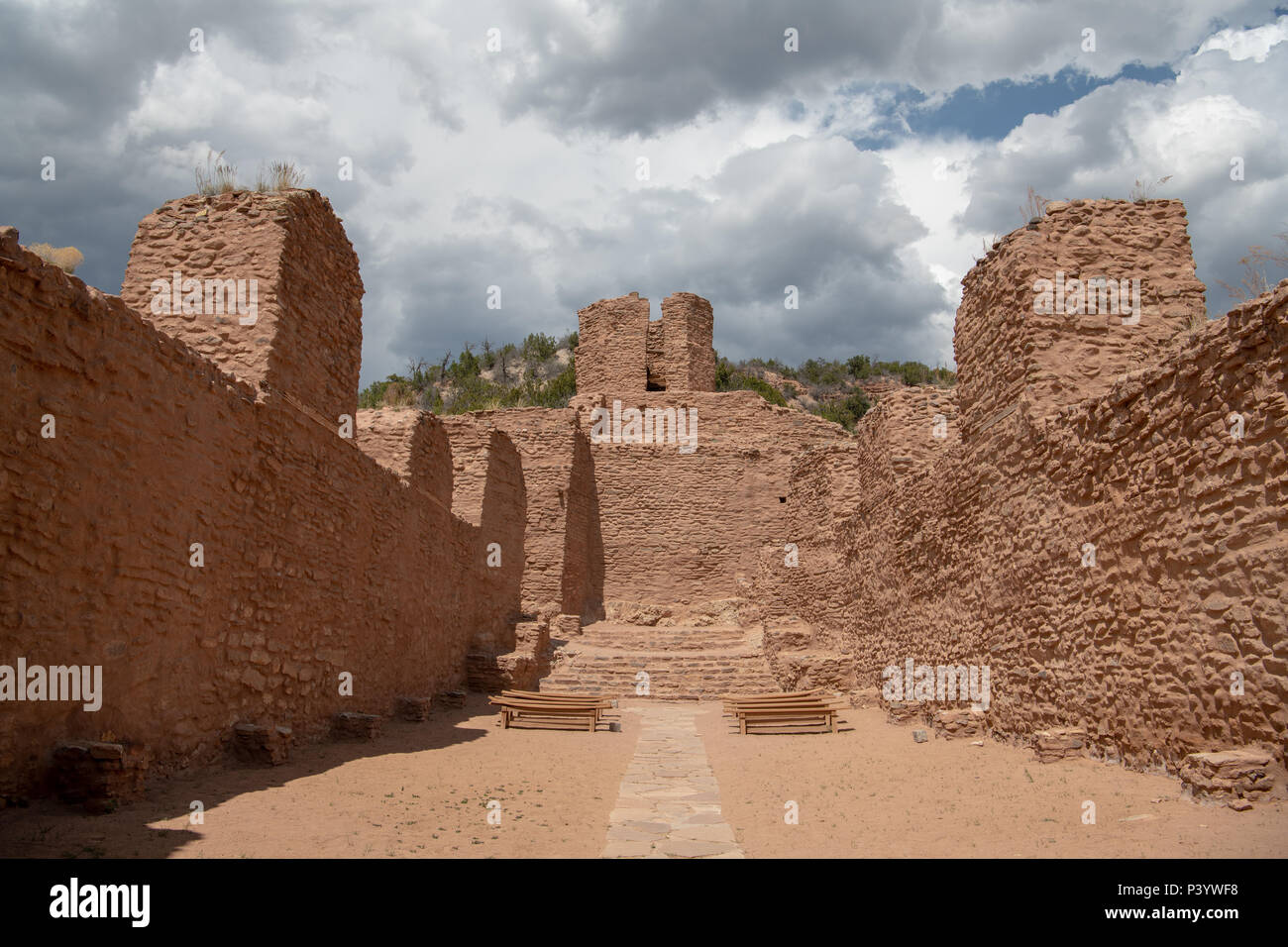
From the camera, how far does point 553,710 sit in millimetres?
12430

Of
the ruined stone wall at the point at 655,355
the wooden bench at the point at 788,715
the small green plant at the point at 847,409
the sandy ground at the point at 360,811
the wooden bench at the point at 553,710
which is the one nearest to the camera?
the sandy ground at the point at 360,811

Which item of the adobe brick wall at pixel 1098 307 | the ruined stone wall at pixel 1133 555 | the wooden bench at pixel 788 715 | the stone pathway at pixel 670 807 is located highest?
the adobe brick wall at pixel 1098 307

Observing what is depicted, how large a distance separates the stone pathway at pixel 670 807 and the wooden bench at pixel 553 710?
3.72 ft

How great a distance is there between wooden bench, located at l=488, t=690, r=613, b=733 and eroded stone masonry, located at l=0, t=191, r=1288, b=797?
1492 mm

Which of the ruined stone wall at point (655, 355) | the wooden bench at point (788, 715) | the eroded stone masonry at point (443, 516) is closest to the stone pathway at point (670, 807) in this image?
the wooden bench at point (788, 715)

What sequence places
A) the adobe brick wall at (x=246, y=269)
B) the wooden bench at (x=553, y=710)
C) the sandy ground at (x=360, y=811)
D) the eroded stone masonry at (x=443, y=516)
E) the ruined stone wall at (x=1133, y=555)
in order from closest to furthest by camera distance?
the sandy ground at (x=360, y=811) → the eroded stone masonry at (x=443, y=516) → the ruined stone wall at (x=1133, y=555) → the adobe brick wall at (x=246, y=269) → the wooden bench at (x=553, y=710)

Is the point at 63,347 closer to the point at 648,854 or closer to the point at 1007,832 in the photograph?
the point at 648,854

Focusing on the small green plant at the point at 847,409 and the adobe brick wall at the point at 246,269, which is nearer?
the adobe brick wall at the point at 246,269

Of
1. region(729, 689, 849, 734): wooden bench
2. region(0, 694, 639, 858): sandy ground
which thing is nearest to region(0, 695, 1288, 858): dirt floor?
region(0, 694, 639, 858): sandy ground

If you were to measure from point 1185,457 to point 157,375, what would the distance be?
24.9ft

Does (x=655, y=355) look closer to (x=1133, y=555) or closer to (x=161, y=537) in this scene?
(x=1133, y=555)

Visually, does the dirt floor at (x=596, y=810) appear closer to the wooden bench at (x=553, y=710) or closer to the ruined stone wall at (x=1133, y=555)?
the ruined stone wall at (x=1133, y=555)

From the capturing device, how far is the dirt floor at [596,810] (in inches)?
177
